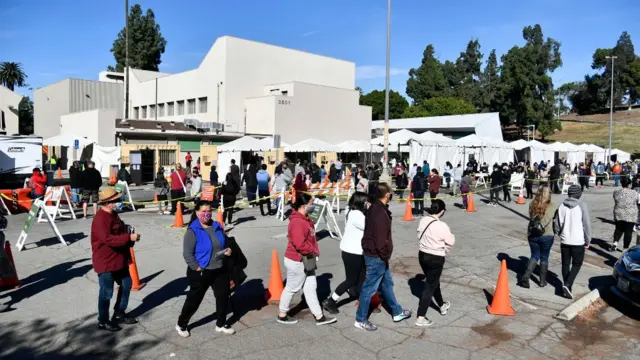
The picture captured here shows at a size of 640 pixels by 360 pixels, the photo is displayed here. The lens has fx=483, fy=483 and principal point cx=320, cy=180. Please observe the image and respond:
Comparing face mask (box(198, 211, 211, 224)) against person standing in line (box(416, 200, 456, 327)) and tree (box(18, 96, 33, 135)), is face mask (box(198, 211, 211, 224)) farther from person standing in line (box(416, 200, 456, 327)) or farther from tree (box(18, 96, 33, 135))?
tree (box(18, 96, 33, 135))

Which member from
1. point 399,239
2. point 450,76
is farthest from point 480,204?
point 450,76

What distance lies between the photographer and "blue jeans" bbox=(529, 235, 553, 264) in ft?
24.9

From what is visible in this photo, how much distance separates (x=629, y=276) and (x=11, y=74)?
95.9 m

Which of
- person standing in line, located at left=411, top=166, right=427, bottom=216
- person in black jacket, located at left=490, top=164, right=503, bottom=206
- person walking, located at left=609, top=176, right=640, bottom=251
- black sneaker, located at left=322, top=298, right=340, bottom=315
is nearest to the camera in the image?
black sneaker, located at left=322, top=298, right=340, bottom=315

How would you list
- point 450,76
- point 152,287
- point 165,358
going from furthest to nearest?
point 450,76, point 152,287, point 165,358

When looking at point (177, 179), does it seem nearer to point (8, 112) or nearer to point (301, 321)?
point (301, 321)

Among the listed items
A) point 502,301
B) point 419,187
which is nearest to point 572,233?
point 502,301

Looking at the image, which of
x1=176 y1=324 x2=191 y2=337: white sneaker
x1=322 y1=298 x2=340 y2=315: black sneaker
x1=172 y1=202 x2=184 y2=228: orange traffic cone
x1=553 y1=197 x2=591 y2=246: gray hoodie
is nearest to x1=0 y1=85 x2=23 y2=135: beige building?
x1=172 y1=202 x2=184 y2=228: orange traffic cone

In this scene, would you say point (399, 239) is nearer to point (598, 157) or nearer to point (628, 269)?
point (628, 269)

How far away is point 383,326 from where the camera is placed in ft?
20.4

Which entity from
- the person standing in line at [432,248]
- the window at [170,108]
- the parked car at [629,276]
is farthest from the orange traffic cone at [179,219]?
the window at [170,108]

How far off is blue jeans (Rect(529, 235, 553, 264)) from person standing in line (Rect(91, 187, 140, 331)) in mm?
5974

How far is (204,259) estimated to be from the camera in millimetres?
5379

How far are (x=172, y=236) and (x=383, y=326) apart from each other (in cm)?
717
